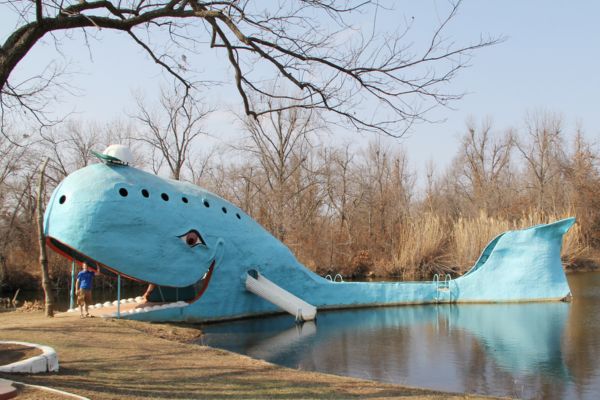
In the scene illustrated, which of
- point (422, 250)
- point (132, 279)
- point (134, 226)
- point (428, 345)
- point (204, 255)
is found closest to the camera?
point (428, 345)

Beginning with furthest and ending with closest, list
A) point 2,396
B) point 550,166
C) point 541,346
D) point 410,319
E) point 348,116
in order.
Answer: point 550,166 → point 410,319 → point 541,346 → point 348,116 → point 2,396

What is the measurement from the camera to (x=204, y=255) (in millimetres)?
14711

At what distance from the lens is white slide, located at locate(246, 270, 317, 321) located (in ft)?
50.6

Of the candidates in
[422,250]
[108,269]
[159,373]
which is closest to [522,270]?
[422,250]

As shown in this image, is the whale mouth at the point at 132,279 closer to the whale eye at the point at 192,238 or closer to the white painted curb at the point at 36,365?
the whale eye at the point at 192,238

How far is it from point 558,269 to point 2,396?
743 inches

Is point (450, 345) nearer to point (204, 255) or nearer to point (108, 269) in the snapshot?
point (204, 255)

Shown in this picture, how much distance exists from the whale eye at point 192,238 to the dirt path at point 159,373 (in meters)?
3.55

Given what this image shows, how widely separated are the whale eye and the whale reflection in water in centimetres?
216

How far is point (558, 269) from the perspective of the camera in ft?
65.2

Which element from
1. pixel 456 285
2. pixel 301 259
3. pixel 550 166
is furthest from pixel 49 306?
pixel 550 166

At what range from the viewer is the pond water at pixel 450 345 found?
959 cm

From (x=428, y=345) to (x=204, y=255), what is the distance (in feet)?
19.2

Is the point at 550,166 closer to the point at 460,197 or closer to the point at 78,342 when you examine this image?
the point at 460,197
